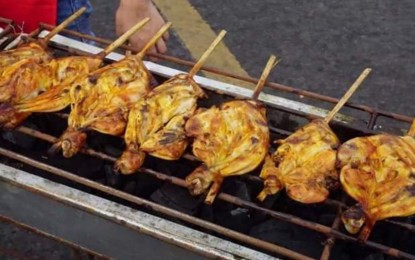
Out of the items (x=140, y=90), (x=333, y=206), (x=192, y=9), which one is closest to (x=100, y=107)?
(x=140, y=90)

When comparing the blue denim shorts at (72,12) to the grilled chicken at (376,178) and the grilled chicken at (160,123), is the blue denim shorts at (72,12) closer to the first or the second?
the grilled chicken at (160,123)

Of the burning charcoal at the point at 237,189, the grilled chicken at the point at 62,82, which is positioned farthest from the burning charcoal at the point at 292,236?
the grilled chicken at the point at 62,82

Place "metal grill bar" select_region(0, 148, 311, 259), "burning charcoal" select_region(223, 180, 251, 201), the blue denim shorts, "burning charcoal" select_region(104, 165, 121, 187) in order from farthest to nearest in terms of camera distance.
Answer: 1. the blue denim shorts
2. "burning charcoal" select_region(104, 165, 121, 187)
3. "burning charcoal" select_region(223, 180, 251, 201)
4. "metal grill bar" select_region(0, 148, 311, 259)

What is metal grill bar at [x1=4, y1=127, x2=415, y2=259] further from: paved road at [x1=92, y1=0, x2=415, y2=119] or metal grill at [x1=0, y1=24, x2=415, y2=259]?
paved road at [x1=92, y1=0, x2=415, y2=119]

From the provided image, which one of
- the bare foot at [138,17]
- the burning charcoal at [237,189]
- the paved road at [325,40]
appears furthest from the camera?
the paved road at [325,40]

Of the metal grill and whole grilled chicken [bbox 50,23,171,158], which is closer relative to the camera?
the metal grill

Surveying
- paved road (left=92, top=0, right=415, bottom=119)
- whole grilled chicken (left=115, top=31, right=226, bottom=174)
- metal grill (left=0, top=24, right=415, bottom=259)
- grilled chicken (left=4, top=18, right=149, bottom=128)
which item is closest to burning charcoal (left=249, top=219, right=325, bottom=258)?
metal grill (left=0, top=24, right=415, bottom=259)
